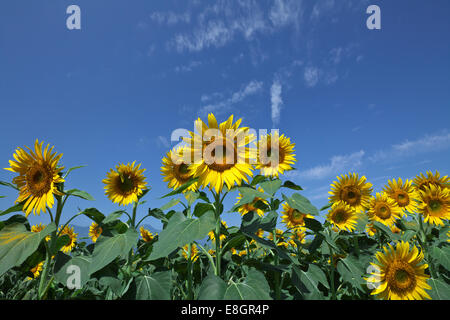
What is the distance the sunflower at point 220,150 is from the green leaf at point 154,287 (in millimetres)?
945

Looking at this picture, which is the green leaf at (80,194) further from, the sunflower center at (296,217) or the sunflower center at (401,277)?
the sunflower center at (296,217)

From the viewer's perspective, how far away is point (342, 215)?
13.2ft

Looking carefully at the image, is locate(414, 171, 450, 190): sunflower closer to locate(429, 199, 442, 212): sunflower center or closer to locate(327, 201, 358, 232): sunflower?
locate(429, 199, 442, 212): sunflower center

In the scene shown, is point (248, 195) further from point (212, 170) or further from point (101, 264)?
point (101, 264)

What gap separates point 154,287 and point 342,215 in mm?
3166

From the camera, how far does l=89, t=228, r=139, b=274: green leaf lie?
Answer: 201 centimetres

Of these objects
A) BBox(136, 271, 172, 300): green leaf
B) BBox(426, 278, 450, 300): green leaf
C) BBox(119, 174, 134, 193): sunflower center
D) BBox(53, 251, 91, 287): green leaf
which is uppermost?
BBox(119, 174, 134, 193): sunflower center

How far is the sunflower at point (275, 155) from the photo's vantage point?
11.2ft

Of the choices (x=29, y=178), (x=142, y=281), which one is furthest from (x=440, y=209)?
(x=29, y=178)

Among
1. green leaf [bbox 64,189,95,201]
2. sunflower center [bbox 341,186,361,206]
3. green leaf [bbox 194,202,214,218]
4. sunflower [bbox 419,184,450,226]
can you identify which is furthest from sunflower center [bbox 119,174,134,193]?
sunflower [bbox 419,184,450,226]

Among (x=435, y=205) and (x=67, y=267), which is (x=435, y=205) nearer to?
(x=435, y=205)

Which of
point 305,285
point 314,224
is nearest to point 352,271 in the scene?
point 314,224

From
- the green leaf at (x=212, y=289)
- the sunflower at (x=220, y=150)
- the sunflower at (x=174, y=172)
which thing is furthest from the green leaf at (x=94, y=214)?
the green leaf at (x=212, y=289)
